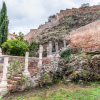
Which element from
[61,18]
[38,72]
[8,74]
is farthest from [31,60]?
[61,18]

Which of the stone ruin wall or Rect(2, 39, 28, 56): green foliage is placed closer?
Rect(2, 39, 28, 56): green foliage

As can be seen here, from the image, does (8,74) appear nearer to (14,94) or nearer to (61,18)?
(14,94)

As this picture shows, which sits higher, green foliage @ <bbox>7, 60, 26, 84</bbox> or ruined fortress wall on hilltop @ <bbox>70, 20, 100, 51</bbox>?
ruined fortress wall on hilltop @ <bbox>70, 20, 100, 51</bbox>

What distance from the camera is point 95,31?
7.72 meters

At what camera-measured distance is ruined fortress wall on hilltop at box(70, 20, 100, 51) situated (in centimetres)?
Result: 759

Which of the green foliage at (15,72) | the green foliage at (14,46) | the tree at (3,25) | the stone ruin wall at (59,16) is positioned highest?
the stone ruin wall at (59,16)

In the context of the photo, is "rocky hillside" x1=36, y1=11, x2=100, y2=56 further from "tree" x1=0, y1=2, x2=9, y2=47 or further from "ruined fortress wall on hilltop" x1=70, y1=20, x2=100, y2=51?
"ruined fortress wall on hilltop" x1=70, y1=20, x2=100, y2=51

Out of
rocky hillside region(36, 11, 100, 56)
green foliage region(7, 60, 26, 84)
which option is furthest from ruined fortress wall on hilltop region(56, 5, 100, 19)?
green foliage region(7, 60, 26, 84)

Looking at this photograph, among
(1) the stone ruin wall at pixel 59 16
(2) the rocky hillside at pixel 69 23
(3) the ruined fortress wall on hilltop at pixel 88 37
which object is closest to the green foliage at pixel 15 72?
(3) the ruined fortress wall on hilltop at pixel 88 37

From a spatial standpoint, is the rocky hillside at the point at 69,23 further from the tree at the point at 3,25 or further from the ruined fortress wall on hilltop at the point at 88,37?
the ruined fortress wall on hilltop at the point at 88,37

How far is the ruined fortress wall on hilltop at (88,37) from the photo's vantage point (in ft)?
24.9

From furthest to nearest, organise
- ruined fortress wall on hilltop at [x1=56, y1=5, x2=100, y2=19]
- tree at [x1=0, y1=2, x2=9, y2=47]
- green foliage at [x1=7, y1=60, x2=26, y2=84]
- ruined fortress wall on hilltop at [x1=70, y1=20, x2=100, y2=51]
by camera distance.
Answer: ruined fortress wall on hilltop at [x1=56, y1=5, x2=100, y2=19], tree at [x1=0, y1=2, x2=9, y2=47], ruined fortress wall on hilltop at [x1=70, y1=20, x2=100, y2=51], green foliage at [x1=7, y1=60, x2=26, y2=84]

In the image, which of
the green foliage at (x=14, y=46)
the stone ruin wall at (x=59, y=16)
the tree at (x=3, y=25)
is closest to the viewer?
the green foliage at (x=14, y=46)

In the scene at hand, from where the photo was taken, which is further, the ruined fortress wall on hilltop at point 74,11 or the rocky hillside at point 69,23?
the ruined fortress wall on hilltop at point 74,11
